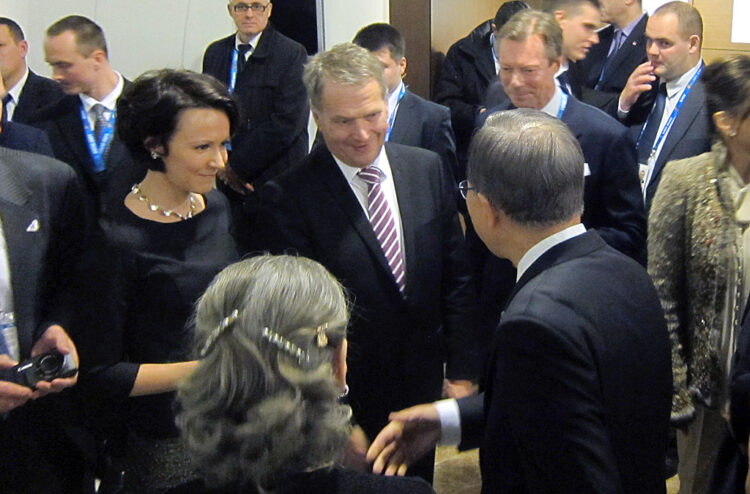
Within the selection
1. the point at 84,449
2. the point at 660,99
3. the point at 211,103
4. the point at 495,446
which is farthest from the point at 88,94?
the point at 495,446

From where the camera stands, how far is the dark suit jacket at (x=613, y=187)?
2.76 meters

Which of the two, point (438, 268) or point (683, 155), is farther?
point (683, 155)

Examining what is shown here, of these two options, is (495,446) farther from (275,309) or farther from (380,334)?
(380,334)

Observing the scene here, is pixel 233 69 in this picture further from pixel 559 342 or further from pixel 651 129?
pixel 559 342

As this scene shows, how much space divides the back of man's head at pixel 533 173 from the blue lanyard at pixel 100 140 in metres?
2.59

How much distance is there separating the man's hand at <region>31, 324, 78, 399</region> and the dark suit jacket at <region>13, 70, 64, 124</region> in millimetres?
2577

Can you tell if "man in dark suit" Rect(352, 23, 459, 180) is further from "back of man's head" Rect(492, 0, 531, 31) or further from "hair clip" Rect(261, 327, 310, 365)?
"hair clip" Rect(261, 327, 310, 365)

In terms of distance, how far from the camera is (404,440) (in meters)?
1.93

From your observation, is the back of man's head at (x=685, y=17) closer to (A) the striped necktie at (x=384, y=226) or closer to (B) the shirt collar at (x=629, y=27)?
(B) the shirt collar at (x=629, y=27)

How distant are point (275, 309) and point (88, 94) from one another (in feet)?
10.3

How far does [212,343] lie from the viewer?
4.07ft

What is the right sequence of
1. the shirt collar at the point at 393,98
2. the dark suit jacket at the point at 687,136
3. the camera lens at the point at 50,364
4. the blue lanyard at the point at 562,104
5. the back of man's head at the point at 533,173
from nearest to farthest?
the back of man's head at the point at 533,173, the camera lens at the point at 50,364, the blue lanyard at the point at 562,104, the dark suit jacket at the point at 687,136, the shirt collar at the point at 393,98

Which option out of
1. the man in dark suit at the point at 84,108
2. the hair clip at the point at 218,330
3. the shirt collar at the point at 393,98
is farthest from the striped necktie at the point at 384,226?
the man in dark suit at the point at 84,108

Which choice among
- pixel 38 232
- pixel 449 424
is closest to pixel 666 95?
pixel 449 424
